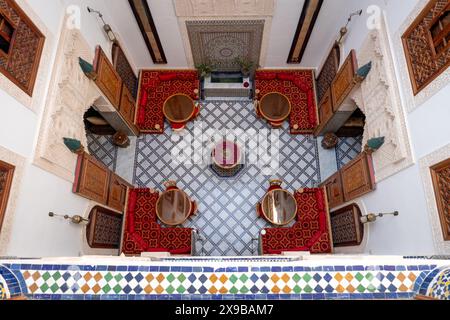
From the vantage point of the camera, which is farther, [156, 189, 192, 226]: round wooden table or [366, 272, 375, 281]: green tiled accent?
[156, 189, 192, 226]: round wooden table

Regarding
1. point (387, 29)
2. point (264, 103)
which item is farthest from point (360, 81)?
point (264, 103)

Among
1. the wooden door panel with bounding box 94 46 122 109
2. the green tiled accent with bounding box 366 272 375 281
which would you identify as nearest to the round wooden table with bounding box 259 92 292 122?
the wooden door panel with bounding box 94 46 122 109

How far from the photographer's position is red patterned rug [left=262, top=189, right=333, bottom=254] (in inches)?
174

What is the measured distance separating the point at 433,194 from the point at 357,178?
1.30 m

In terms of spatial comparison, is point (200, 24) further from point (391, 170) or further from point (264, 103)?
point (391, 170)

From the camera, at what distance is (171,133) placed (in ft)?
18.8

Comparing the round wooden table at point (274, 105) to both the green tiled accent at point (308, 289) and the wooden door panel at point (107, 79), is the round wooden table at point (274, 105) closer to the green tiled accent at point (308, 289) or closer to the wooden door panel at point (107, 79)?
the wooden door panel at point (107, 79)

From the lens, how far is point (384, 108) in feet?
10.0

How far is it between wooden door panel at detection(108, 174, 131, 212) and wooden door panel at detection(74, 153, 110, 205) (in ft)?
0.54

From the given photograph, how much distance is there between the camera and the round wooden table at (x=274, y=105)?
5.60 metres

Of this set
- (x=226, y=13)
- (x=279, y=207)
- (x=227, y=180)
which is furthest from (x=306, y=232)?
(x=226, y=13)

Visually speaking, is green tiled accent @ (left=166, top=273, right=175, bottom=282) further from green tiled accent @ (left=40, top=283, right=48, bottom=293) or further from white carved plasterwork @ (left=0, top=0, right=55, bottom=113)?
white carved plasterwork @ (left=0, top=0, right=55, bottom=113)

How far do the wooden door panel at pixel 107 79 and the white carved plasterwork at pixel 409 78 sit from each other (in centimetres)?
377
